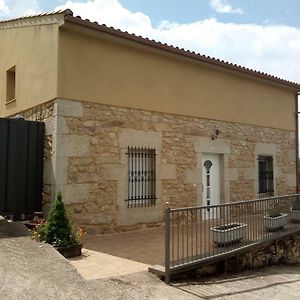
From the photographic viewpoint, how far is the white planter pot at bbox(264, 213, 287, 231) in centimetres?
805

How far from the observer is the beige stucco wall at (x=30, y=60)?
823cm

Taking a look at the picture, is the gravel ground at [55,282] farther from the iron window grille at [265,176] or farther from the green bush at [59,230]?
the iron window grille at [265,176]

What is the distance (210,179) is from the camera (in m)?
10.8

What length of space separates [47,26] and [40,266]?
17.5ft

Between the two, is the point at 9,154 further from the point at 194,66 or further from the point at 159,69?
the point at 194,66

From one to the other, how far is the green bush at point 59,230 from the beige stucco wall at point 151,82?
2.63 m

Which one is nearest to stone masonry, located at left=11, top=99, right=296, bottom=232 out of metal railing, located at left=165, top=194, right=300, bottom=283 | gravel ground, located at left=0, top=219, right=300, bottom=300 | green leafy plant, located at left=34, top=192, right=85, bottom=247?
green leafy plant, located at left=34, top=192, right=85, bottom=247

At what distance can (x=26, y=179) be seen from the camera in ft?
26.8

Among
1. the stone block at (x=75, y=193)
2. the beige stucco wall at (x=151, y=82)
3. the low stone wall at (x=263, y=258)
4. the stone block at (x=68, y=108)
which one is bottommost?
the low stone wall at (x=263, y=258)

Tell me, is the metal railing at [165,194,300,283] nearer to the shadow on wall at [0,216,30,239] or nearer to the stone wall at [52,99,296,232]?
the stone wall at [52,99,296,232]

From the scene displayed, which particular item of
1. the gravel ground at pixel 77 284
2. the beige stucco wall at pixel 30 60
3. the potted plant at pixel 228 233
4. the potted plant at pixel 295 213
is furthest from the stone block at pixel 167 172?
the gravel ground at pixel 77 284

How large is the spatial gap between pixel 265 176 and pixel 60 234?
322 inches

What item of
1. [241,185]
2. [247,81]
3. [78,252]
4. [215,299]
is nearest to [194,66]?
[247,81]

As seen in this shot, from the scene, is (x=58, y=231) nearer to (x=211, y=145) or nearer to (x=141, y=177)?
(x=141, y=177)
